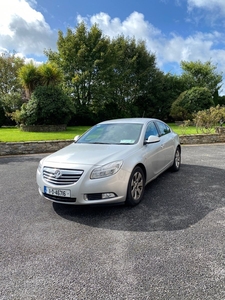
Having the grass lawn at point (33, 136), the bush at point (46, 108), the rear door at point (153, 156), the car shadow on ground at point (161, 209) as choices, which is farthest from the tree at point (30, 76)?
the car shadow on ground at point (161, 209)

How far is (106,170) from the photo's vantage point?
3.16 meters

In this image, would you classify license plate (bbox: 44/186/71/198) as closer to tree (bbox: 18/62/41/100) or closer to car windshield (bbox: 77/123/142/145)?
car windshield (bbox: 77/123/142/145)

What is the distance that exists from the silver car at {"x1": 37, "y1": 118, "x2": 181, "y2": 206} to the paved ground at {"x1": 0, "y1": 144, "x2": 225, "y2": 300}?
0.33 metres

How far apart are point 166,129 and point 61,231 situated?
377 centimetres

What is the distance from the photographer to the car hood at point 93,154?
3.28 meters

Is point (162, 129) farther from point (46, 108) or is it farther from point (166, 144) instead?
point (46, 108)

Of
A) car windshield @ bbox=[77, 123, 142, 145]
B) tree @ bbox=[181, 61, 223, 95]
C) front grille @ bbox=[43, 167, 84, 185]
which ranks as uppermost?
tree @ bbox=[181, 61, 223, 95]

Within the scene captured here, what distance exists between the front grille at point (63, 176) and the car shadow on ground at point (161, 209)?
1.86 feet

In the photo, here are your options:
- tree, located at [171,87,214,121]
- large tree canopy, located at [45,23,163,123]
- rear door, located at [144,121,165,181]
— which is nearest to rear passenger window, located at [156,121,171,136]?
rear door, located at [144,121,165,181]

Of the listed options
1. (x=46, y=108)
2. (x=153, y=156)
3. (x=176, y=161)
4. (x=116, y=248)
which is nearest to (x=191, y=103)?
(x=46, y=108)

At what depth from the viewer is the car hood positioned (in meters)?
3.28

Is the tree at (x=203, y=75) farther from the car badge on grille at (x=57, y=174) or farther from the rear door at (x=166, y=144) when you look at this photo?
→ the car badge on grille at (x=57, y=174)

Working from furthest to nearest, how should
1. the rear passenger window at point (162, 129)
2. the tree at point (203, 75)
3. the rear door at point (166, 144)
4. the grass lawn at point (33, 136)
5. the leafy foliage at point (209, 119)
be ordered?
the tree at point (203, 75) → the leafy foliage at point (209, 119) → the grass lawn at point (33, 136) → the rear passenger window at point (162, 129) → the rear door at point (166, 144)

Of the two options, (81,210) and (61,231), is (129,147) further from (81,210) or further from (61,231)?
(61,231)
